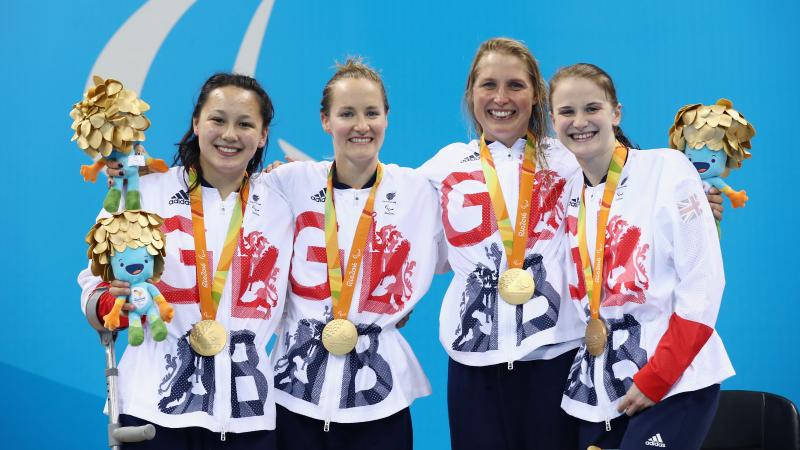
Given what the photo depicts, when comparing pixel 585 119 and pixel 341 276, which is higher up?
pixel 585 119

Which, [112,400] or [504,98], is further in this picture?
[504,98]

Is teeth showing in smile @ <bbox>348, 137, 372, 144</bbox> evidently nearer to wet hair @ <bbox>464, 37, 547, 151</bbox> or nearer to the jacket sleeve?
wet hair @ <bbox>464, 37, 547, 151</bbox>

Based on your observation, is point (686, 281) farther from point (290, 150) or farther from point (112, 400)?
point (290, 150)

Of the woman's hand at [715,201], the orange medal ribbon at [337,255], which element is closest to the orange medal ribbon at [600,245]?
the woman's hand at [715,201]

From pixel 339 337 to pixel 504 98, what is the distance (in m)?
0.96

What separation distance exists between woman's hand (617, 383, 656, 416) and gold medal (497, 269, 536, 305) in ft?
1.56

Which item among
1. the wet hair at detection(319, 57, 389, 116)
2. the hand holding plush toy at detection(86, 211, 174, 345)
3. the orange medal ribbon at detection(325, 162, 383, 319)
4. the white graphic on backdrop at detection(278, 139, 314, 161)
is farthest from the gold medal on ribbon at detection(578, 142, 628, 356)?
the white graphic on backdrop at detection(278, 139, 314, 161)

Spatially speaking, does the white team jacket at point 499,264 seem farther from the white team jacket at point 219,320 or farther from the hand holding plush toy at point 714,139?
the white team jacket at point 219,320

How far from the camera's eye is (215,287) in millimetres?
2883

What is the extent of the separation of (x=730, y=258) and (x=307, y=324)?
282cm

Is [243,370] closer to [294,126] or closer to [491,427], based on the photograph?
[491,427]

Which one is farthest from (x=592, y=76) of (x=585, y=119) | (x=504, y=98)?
(x=504, y=98)

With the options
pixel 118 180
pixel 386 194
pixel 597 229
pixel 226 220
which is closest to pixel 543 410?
pixel 597 229

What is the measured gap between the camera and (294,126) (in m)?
4.88
